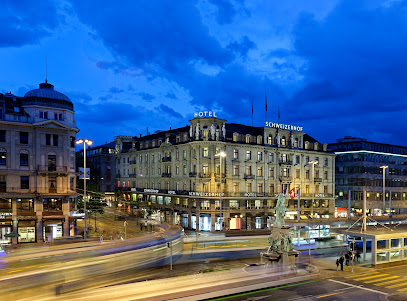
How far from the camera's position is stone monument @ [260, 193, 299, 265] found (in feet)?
108

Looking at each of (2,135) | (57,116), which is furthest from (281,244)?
(2,135)

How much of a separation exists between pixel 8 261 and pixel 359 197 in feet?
291

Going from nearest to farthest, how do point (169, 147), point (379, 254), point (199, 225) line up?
point (379, 254), point (199, 225), point (169, 147)

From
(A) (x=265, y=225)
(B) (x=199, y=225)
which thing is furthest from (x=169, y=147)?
(A) (x=265, y=225)

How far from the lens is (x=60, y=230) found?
55.1 meters

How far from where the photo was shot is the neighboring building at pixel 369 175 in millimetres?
93375

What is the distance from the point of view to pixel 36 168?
54.2 metres

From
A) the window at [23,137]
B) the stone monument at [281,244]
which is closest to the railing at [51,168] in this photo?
the window at [23,137]

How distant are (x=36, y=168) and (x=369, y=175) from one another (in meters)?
83.3

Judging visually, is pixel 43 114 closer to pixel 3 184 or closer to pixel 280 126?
pixel 3 184

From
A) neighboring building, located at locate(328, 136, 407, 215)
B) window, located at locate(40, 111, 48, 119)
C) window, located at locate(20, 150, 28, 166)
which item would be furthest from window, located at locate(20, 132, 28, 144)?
neighboring building, located at locate(328, 136, 407, 215)

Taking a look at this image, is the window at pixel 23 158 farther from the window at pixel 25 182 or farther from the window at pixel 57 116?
the window at pixel 57 116

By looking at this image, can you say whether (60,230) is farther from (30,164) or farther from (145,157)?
(145,157)

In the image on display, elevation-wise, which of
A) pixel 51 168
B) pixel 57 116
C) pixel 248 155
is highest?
pixel 57 116
